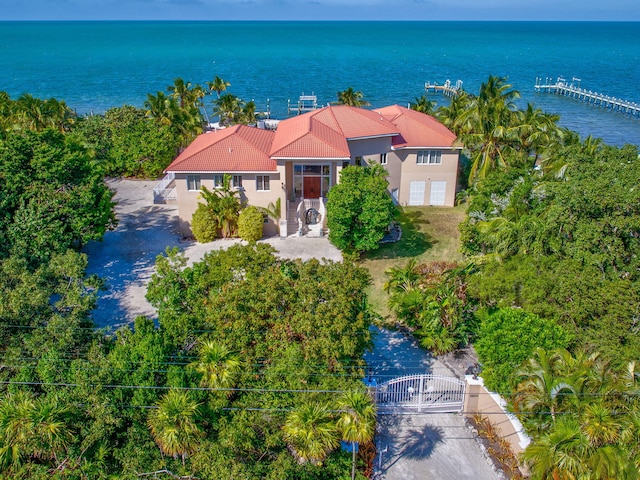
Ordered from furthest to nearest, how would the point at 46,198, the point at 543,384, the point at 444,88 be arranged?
the point at 444,88, the point at 46,198, the point at 543,384

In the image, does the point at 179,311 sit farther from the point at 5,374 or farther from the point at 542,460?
the point at 542,460

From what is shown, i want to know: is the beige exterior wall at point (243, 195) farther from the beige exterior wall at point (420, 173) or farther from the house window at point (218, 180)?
the beige exterior wall at point (420, 173)

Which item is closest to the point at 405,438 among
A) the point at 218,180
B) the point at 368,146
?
the point at 218,180

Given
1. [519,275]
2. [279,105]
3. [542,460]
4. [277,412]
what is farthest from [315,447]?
[279,105]

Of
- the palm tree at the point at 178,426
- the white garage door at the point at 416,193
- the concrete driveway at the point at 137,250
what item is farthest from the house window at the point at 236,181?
the palm tree at the point at 178,426

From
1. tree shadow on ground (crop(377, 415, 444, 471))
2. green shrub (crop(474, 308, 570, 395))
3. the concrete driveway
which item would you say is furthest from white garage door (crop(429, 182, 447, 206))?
tree shadow on ground (crop(377, 415, 444, 471))

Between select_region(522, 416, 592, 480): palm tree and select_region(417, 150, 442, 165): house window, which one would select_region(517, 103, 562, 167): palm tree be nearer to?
select_region(417, 150, 442, 165): house window

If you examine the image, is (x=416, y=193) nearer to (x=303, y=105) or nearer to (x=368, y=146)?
(x=368, y=146)
